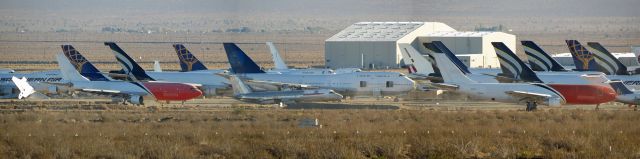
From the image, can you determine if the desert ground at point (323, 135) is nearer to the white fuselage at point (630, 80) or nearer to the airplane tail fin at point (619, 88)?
the airplane tail fin at point (619, 88)

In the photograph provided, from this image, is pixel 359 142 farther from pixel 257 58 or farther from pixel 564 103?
pixel 257 58

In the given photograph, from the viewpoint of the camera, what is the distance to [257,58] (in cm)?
13362

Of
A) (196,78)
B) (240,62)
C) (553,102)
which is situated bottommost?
(553,102)

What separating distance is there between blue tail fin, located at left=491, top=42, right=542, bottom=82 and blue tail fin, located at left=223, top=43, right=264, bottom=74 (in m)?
11.4

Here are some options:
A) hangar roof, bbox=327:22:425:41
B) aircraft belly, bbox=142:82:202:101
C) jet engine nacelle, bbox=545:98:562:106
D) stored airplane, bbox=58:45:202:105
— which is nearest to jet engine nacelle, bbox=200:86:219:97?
stored airplane, bbox=58:45:202:105

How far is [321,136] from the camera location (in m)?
35.4

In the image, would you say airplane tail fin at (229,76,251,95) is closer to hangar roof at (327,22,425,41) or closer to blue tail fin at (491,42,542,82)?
blue tail fin at (491,42,542,82)

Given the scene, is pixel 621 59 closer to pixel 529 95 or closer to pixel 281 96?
pixel 281 96

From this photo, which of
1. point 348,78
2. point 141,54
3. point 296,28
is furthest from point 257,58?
point 348,78

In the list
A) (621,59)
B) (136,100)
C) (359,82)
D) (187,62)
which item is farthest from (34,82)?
(621,59)

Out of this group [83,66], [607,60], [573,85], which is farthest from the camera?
[607,60]

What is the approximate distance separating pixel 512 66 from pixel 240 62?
13572 millimetres

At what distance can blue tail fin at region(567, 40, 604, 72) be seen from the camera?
74000 mm

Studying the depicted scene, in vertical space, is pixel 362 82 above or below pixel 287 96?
above
